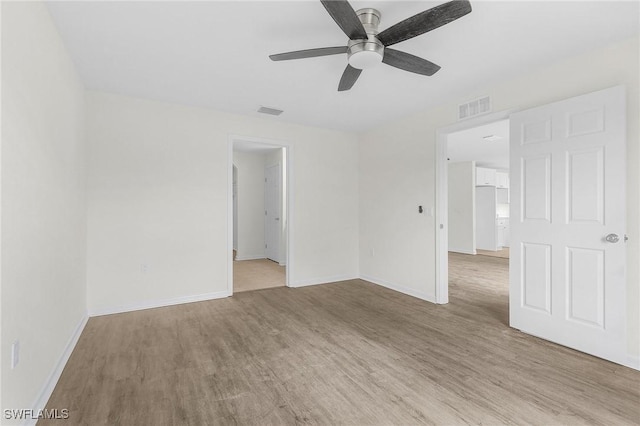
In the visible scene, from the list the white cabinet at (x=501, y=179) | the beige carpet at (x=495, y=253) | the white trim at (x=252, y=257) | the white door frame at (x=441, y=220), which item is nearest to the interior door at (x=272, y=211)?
the white trim at (x=252, y=257)

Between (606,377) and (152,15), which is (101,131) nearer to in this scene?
(152,15)

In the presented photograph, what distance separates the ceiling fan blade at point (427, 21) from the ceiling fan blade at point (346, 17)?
0.17 metres

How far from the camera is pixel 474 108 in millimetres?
3361

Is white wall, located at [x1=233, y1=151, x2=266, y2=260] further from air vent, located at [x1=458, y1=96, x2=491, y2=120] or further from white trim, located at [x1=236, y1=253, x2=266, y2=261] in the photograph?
air vent, located at [x1=458, y1=96, x2=491, y2=120]

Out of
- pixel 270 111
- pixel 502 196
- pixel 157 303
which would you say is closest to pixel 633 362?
pixel 270 111

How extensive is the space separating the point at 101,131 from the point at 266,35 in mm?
2367

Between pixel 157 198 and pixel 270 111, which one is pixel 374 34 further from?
pixel 157 198

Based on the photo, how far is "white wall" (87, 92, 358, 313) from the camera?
340 centimetres

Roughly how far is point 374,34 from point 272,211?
17.2 ft

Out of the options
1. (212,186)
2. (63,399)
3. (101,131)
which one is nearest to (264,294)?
(212,186)

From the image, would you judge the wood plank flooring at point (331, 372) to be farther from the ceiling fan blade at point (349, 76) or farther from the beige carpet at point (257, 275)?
the ceiling fan blade at point (349, 76)

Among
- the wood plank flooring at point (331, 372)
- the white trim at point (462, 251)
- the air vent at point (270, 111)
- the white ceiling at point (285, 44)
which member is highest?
the air vent at point (270, 111)

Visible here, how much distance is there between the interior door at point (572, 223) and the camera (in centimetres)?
233

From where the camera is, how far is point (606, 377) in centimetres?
213
